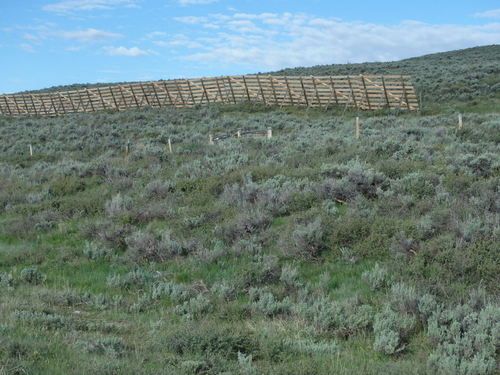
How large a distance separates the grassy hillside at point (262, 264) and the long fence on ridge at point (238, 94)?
56.4 ft

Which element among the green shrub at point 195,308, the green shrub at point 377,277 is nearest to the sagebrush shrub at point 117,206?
the green shrub at point 195,308

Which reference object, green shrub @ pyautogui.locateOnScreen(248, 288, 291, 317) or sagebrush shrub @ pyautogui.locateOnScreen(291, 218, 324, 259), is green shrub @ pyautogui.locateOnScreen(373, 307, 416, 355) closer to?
green shrub @ pyautogui.locateOnScreen(248, 288, 291, 317)

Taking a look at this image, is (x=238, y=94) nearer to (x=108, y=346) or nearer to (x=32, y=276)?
(x=32, y=276)

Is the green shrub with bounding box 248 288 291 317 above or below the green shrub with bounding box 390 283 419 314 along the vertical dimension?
below

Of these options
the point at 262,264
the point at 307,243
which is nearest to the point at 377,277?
the point at 307,243

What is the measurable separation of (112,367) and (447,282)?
4828mm

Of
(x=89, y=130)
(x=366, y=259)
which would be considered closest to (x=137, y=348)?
(x=366, y=259)

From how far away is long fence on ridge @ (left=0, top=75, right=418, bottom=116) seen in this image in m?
33.7

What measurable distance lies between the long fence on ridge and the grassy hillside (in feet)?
56.4

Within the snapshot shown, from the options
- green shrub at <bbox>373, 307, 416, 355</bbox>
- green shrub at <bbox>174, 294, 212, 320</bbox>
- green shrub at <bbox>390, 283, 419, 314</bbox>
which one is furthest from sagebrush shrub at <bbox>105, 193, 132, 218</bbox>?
green shrub at <bbox>373, 307, 416, 355</bbox>

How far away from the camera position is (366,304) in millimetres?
7082

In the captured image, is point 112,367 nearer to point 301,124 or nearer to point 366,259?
point 366,259

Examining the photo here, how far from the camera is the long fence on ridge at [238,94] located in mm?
33656

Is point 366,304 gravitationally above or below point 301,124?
below
